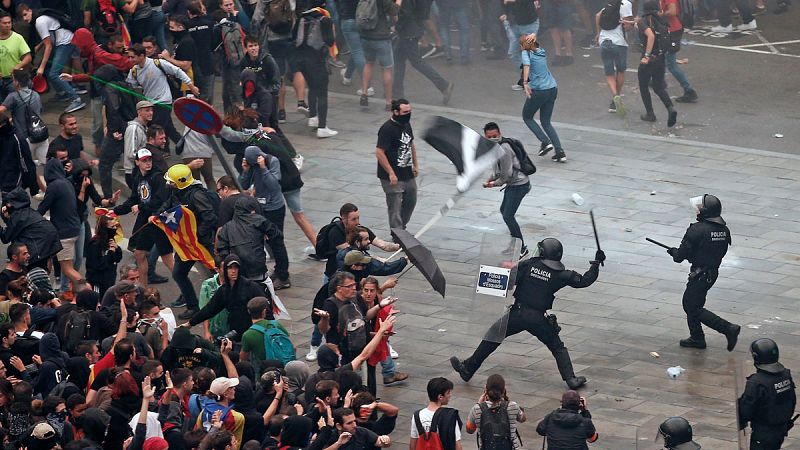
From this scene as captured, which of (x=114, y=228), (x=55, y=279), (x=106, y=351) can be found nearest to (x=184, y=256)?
(x=114, y=228)

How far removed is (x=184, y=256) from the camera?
14.2 meters

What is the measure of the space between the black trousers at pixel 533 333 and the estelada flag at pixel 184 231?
2.84 meters

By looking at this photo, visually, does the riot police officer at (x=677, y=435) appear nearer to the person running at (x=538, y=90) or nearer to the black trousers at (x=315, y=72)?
the person running at (x=538, y=90)

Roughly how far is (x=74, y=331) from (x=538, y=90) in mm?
7791

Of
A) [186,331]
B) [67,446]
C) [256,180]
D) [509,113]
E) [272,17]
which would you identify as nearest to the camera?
[67,446]

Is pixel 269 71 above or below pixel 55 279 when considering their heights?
above

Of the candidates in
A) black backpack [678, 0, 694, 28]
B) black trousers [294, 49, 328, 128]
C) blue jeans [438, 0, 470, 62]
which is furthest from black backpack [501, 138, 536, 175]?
black backpack [678, 0, 694, 28]

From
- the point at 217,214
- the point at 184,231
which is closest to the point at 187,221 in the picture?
the point at 184,231

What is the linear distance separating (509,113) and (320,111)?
103 inches

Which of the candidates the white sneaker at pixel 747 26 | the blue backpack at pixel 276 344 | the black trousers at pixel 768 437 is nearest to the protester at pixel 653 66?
the white sneaker at pixel 747 26

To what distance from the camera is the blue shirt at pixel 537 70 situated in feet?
58.9

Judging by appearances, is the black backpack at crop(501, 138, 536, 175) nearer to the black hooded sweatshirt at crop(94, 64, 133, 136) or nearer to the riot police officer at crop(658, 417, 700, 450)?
the black hooded sweatshirt at crop(94, 64, 133, 136)

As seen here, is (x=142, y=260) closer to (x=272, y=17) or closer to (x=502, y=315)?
(x=502, y=315)

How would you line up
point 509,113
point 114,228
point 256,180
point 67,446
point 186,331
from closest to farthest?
point 67,446 → point 186,331 → point 114,228 → point 256,180 → point 509,113
